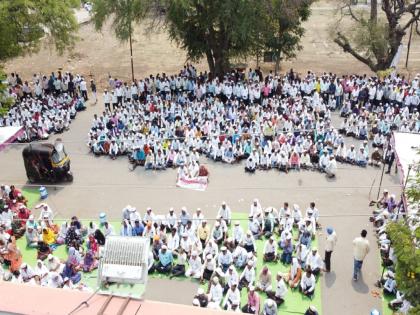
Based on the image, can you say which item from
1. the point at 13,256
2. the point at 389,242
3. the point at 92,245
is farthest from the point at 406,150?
the point at 13,256

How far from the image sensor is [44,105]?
18.8 meters

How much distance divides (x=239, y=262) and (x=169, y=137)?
6613 millimetres

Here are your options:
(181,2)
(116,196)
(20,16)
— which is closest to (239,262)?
(116,196)

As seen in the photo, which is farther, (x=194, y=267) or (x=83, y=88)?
(x=83, y=88)

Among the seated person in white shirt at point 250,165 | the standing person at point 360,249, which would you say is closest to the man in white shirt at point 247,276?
the standing person at point 360,249

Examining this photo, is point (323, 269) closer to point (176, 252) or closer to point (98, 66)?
point (176, 252)

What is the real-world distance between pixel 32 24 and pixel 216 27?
756 cm

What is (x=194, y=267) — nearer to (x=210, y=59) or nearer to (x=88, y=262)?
(x=88, y=262)

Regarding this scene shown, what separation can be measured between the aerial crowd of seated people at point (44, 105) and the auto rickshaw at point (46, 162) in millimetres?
2802

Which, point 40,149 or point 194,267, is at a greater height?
point 40,149

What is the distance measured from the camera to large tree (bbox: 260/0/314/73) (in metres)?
19.7

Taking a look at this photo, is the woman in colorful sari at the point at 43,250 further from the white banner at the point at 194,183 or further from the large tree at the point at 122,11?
the large tree at the point at 122,11

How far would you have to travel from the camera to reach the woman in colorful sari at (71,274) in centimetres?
1032

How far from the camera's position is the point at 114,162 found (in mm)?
15844
